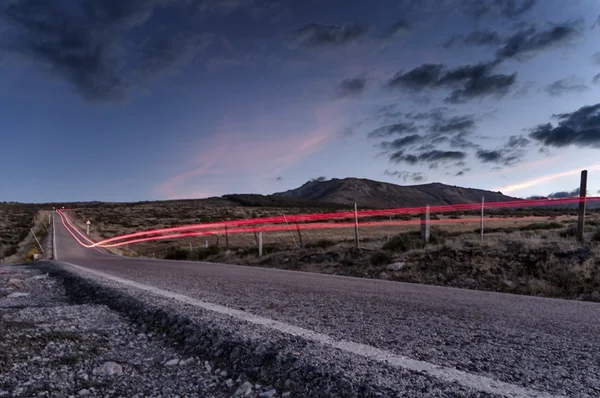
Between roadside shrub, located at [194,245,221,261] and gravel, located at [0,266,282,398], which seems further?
roadside shrub, located at [194,245,221,261]

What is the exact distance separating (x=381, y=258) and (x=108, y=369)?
10934 mm

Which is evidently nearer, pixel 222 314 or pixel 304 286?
pixel 222 314

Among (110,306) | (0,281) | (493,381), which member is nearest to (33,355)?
(110,306)

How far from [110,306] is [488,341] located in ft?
14.3

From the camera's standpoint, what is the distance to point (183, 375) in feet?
9.84

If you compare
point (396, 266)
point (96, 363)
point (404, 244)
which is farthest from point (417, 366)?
point (404, 244)

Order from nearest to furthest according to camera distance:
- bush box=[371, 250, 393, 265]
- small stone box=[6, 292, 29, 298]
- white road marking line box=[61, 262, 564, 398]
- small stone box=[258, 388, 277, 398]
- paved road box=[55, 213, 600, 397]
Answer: white road marking line box=[61, 262, 564, 398], small stone box=[258, 388, 277, 398], paved road box=[55, 213, 600, 397], small stone box=[6, 292, 29, 298], bush box=[371, 250, 393, 265]

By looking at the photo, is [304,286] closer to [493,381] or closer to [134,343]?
[134,343]

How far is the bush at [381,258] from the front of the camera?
13159 mm

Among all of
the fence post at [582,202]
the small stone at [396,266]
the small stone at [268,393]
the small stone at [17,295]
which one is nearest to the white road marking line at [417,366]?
the small stone at [268,393]

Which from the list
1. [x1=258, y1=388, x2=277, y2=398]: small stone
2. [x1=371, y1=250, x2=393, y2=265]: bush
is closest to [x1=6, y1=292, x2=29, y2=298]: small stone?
[x1=258, y1=388, x2=277, y2=398]: small stone

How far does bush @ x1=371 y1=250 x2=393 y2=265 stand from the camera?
13.2 metres

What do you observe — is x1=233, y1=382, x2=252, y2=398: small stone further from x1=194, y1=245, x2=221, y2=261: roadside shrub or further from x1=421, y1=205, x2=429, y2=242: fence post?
x1=194, y1=245, x2=221, y2=261: roadside shrub

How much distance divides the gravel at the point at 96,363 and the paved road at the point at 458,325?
131cm
